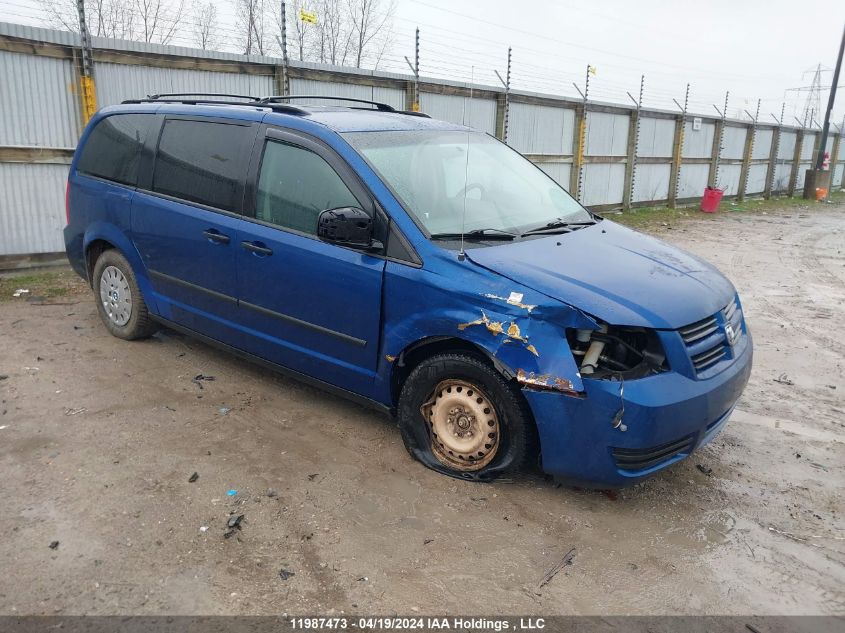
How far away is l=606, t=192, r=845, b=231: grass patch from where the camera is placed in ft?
51.9

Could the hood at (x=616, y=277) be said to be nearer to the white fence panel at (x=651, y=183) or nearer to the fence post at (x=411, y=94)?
the fence post at (x=411, y=94)

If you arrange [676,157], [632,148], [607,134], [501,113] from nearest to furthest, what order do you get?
[501,113] < [607,134] < [632,148] < [676,157]

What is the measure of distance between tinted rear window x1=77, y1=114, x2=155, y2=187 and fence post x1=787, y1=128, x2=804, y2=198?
28775 millimetres

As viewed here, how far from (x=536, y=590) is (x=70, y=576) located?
189 cm

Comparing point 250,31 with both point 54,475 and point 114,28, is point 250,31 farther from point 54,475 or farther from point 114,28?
point 54,475

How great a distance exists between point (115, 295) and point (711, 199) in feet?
58.3

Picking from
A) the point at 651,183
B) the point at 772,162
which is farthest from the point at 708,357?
the point at 772,162

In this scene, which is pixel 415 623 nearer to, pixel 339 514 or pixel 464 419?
pixel 339 514

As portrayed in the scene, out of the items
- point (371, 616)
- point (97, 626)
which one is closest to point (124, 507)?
point (97, 626)

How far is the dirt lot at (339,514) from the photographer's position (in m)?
2.73

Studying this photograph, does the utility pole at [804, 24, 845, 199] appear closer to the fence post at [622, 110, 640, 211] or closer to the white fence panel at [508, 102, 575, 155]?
the fence post at [622, 110, 640, 211]

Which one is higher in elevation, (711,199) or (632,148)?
(632,148)

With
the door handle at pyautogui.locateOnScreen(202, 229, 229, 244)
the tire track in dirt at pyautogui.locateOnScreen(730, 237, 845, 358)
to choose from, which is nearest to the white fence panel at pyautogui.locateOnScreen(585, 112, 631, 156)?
the tire track in dirt at pyautogui.locateOnScreen(730, 237, 845, 358)

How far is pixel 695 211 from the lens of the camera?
19.5 m
